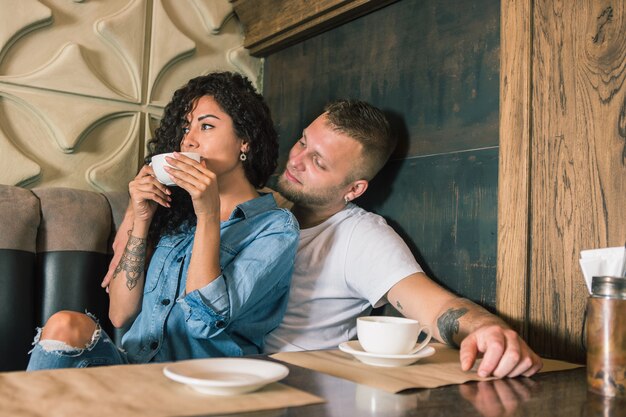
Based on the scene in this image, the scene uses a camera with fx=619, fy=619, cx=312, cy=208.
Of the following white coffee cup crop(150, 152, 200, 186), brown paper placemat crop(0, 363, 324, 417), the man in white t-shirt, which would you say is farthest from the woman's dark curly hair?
brown paper placemat crop(0, 363, 324, 417)

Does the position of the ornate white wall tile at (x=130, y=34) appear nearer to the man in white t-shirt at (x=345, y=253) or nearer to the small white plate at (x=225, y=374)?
the man in white t-shirt at (x=345, y=253)

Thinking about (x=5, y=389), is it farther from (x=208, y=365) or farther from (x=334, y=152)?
(x=334, y=152)

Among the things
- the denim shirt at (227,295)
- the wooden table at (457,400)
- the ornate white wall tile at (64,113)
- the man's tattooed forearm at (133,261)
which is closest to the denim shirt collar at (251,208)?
the denim shirt at (227,295)

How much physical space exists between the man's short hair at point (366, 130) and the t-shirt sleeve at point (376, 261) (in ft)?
0.69

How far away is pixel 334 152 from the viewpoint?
1987mm

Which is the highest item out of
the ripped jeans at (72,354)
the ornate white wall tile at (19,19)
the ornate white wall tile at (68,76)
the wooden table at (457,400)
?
the ornate white wall tile at (19,19)

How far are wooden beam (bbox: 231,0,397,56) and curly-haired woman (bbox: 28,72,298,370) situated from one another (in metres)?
0.46

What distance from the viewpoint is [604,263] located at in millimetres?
1118

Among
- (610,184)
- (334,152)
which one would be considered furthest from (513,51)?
(334,152)

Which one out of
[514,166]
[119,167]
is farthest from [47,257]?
[514,166]

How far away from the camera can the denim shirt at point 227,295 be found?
1541mm

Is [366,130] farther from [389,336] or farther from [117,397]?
[117,397]

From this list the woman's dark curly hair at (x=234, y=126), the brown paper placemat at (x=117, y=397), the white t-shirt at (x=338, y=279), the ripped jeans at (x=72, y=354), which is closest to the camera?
the brown paper placemat at (x=117, y=397)

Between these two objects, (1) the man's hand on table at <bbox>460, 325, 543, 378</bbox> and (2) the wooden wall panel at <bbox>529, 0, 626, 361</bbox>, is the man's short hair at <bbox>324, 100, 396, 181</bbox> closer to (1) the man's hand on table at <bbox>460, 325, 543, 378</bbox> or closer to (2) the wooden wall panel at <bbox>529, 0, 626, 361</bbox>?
(2) the wooden wall panel at <bbox>529, 0, 626, 361</bbox>
